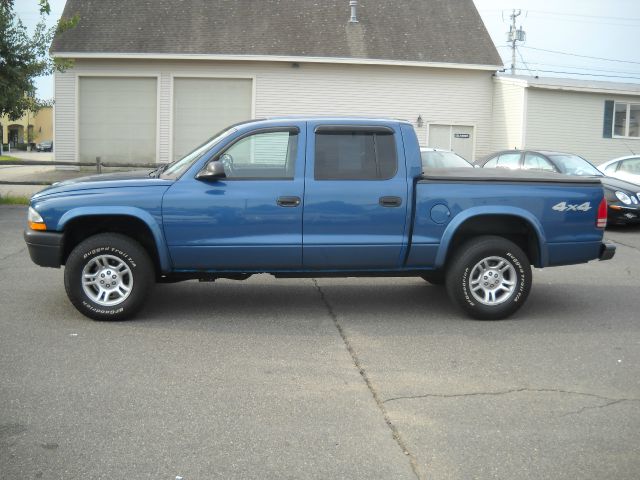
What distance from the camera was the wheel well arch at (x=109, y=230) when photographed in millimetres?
6930

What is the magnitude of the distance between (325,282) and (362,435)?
15.1 ft

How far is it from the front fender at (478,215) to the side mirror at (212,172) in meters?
2.14

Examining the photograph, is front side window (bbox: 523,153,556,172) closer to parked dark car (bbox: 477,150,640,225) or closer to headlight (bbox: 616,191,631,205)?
parked dark car (bbox: 477,150,640,225)

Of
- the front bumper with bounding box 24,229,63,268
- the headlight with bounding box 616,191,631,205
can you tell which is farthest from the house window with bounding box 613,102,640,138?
the front bumper with bounding box 24,229,63,268

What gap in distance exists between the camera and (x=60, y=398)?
4.97 m

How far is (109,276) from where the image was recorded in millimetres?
6957

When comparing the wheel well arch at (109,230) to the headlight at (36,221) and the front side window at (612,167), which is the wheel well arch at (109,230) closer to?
the headlight at (36,221)

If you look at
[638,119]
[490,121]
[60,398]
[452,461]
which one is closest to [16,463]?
[60,398]

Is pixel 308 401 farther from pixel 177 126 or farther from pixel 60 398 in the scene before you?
pixel 177 126

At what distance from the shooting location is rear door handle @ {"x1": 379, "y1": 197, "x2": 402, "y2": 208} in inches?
276

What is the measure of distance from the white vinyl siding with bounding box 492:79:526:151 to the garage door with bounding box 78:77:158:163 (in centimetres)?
1190

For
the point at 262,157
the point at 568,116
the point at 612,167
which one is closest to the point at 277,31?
the point at 568,116

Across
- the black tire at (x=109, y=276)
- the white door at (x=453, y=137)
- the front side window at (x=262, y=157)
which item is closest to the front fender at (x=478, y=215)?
the front side window at (x=262, y=157)

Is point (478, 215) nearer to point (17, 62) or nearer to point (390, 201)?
point (390, 201)
